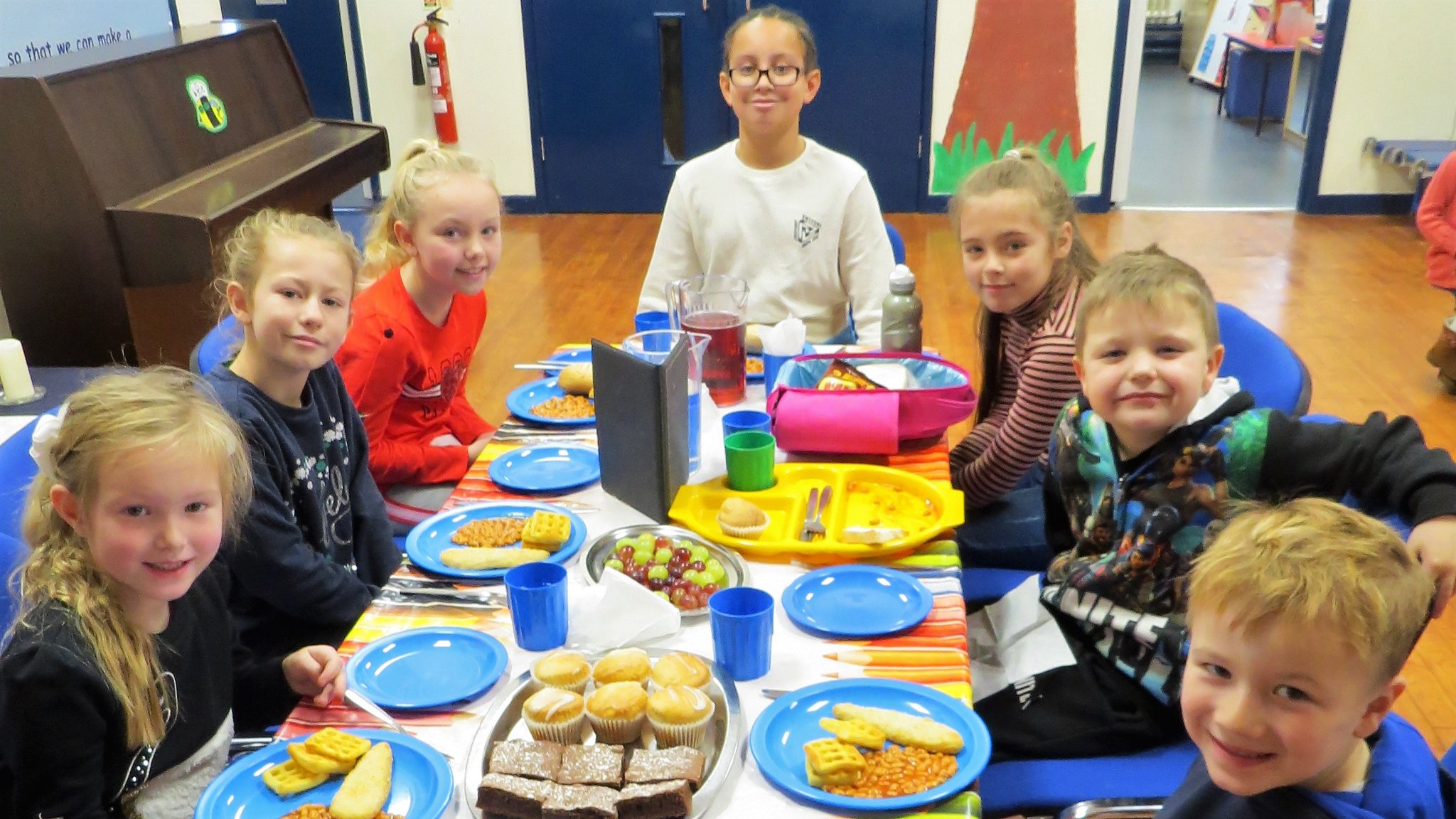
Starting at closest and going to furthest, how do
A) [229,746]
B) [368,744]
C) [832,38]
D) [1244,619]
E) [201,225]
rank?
[1244,619]
[368,744]
[229,746]
[201,225]
[832,38]

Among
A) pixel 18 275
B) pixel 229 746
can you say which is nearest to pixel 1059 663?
pixel 229 746

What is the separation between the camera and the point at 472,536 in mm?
Answer: 1622

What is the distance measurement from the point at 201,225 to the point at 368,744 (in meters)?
2.37

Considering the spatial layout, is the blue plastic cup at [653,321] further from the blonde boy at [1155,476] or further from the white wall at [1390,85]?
the white wall at [1390,85]

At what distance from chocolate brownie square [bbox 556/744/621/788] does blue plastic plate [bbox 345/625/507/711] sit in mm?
190

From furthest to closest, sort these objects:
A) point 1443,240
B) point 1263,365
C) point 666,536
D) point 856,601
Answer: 1. point 1443,240
2. point 1263,365
3. point 666,536
4. point 856,601

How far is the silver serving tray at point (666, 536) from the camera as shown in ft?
4.93

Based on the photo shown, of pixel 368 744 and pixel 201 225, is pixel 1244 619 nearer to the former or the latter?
pixel 368 744

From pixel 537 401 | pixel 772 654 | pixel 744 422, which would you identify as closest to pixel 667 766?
pixel 772 654

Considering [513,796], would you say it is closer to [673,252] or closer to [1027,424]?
[1027,424]

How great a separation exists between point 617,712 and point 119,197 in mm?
2759

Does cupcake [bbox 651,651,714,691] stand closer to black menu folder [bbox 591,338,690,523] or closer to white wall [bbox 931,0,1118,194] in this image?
black menu folder [bbox 591,338,690,523]

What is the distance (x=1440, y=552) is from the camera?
4.15ft

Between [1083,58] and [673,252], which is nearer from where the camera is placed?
[673,252]
